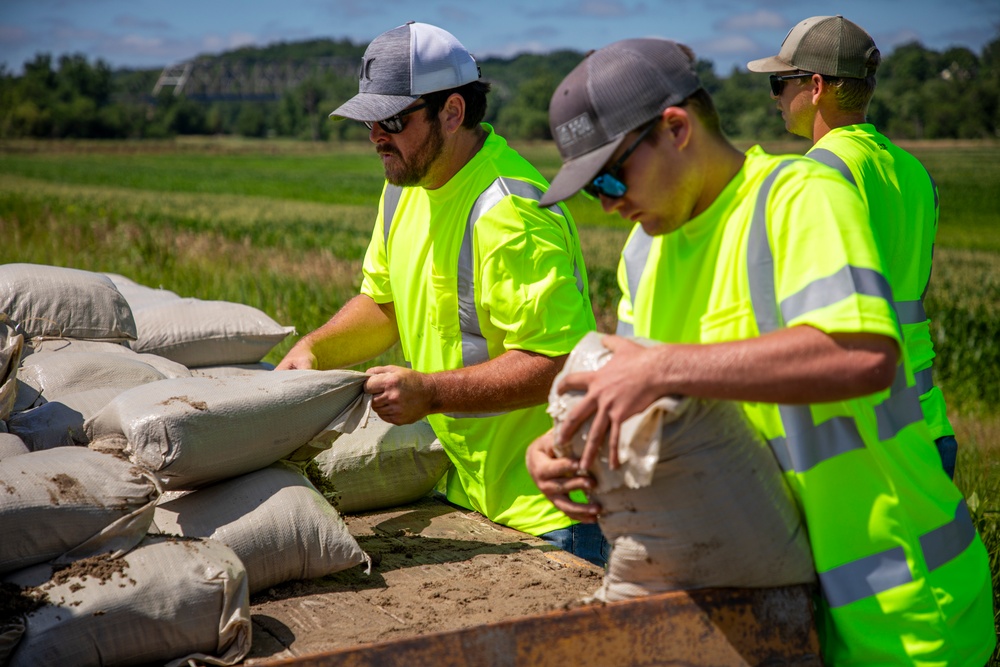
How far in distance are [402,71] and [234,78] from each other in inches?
6891

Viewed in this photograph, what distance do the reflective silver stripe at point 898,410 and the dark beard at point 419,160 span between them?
1563mm

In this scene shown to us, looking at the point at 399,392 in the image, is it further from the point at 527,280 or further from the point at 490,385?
the point at 527,280

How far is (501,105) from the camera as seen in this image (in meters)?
95.9

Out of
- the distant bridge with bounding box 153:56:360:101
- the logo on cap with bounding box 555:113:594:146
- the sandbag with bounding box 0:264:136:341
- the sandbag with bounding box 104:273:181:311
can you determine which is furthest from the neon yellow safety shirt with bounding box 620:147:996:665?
the distant bridge with bounding box 153:56:360:101

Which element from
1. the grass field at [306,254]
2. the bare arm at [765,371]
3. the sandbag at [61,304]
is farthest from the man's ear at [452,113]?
the grass field at [306,254]

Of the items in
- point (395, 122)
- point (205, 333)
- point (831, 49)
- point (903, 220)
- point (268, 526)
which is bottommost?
point (268, 526)

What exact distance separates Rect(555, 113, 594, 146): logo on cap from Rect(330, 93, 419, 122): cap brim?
1213 millimetres

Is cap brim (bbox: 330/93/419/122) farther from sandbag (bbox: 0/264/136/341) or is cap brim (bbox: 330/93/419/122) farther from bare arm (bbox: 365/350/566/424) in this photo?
sandbag (bbox: 0/264/136/341)

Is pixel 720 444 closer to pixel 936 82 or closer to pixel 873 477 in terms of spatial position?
pixel 873 477

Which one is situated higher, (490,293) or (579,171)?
(579,171)

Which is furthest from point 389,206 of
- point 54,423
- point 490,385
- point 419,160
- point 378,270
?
point 54,423

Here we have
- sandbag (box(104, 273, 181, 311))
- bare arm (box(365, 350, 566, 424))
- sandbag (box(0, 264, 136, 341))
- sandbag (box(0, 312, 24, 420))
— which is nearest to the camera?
sandbag (box(0, 312, 24, 420))

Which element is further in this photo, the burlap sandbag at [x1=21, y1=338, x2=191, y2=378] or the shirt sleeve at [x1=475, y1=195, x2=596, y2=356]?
the burlap sandbag at [x1=21, y1=338, x2=191, y2=378]

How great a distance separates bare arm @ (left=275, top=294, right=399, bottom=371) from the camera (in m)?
3.15
